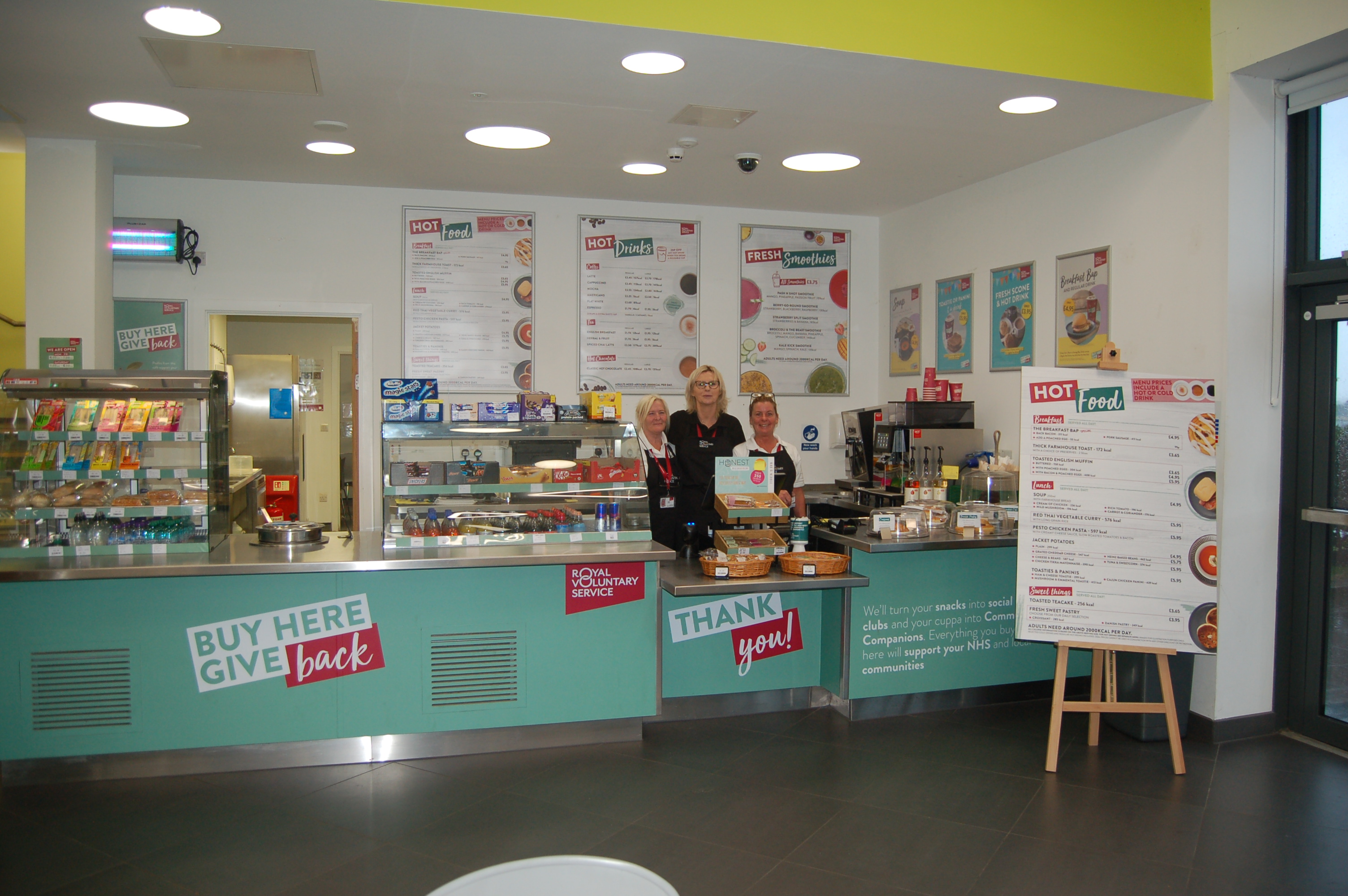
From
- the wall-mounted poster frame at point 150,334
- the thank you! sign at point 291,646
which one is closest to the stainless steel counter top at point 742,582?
the thank you! sign at point 291,646

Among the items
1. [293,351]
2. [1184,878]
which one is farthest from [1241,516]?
[293,351]

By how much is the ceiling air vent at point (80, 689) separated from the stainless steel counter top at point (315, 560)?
0.33 m

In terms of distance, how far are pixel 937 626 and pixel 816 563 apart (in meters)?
0.80

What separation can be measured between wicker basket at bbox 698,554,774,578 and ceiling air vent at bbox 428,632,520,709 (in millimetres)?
→ 883

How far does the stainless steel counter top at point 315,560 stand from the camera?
340cm

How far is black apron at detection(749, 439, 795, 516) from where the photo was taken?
477cm

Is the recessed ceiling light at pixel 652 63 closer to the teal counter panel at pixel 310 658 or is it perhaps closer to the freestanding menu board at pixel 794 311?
the teal counter panel at pixel 310 658

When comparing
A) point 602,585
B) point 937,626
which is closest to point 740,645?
point 602,585

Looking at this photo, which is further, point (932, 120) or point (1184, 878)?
point (932, 120)

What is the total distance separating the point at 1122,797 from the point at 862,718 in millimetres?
1183

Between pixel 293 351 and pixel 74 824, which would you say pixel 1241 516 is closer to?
pixel 74 824

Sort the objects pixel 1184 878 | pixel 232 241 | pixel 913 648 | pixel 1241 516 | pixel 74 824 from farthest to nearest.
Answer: pixel 232 241
pixel 913 648
pixel 1241 516
pixel 74 824
pixel 1184 878

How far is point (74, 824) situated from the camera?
10.3 ft

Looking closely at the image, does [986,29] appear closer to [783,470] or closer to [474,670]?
[783,470]
